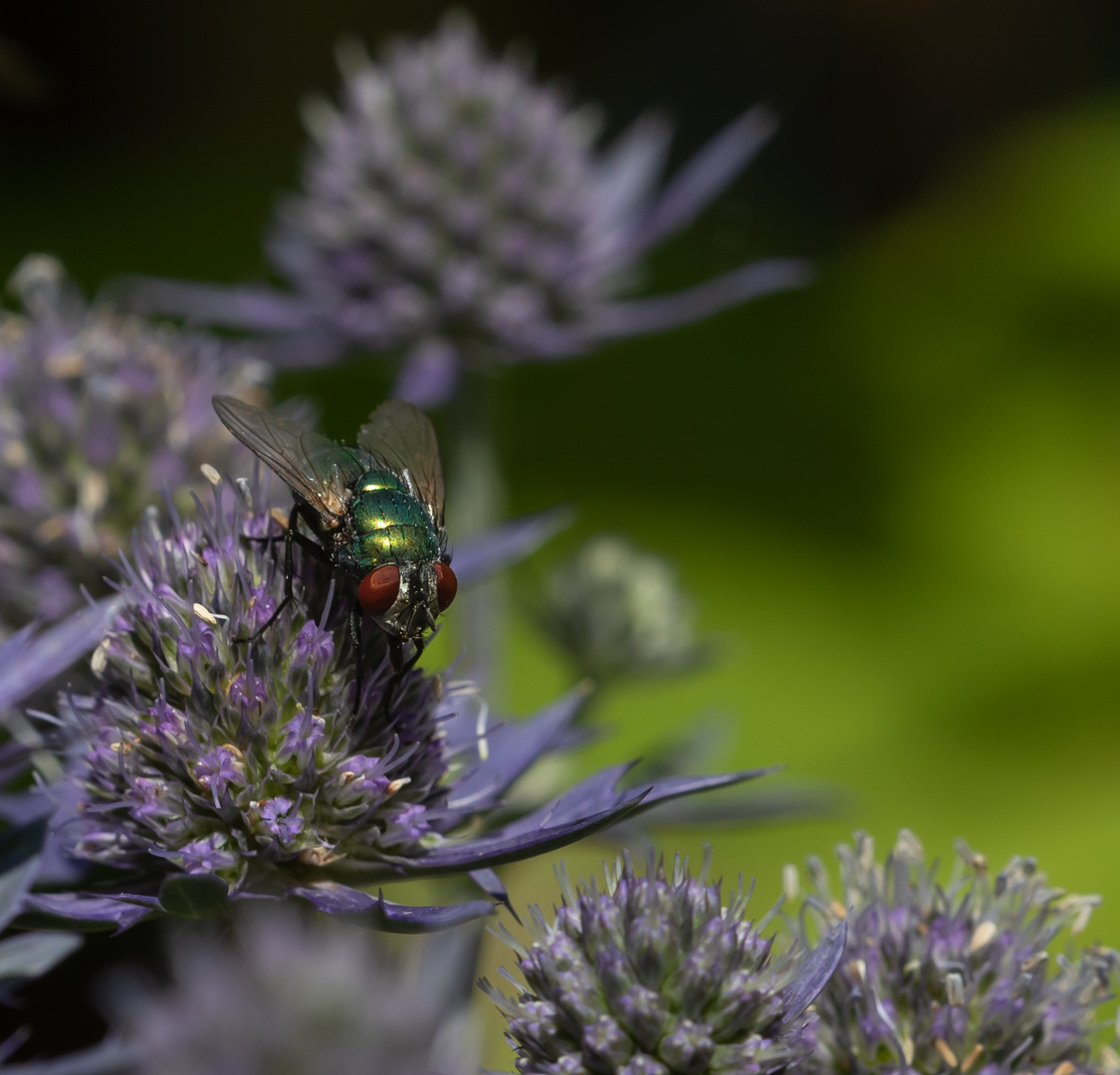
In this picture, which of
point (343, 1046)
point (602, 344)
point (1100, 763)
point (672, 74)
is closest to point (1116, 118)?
point (672, 74)

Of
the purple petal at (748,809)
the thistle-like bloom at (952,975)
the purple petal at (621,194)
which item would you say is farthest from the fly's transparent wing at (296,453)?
the purple petal at (621,194)

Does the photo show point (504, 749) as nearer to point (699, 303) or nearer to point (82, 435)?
point (82, 435)

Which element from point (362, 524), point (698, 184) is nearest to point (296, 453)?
point (362, 524)

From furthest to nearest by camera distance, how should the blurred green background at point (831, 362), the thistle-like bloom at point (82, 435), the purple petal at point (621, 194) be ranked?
the blurred green background at point (831, 362)
the purple petal at point (621, 194)
the thistle-like bloom at point (82, 435)

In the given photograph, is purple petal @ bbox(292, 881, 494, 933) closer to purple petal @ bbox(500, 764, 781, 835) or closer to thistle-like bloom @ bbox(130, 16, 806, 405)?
purple petal @ bbox(500, 764, 781, 835)

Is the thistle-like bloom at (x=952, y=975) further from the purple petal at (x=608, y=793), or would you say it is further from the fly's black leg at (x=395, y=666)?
the fly's black leg at (x=395, y=666)

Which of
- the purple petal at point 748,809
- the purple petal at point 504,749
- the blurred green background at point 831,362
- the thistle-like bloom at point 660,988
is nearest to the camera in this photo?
the thistle-like bloom at point 660,988
